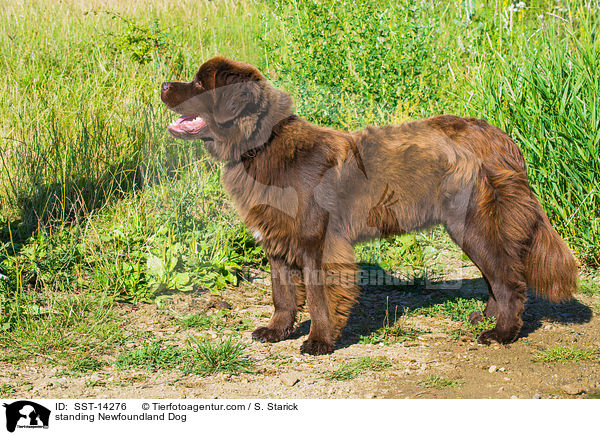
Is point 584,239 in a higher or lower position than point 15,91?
lower

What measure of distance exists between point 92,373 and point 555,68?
4.30m

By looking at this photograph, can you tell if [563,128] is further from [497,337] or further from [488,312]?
[497,337]

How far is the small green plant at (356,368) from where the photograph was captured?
10.5ft

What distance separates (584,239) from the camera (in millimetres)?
4820

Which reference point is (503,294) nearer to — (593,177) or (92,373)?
(593,177)

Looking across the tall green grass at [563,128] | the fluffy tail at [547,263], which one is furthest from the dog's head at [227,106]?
the tall green grass at [563,128]

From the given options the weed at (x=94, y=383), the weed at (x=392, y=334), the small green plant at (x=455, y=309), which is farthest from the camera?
the small green plant at (x=455, y=309)

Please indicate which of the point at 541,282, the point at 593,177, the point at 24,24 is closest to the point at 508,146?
the point at 541,282

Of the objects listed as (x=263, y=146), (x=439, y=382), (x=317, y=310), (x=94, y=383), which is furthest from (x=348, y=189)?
(x=94, y=383)

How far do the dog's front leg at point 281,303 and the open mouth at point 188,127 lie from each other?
933mm

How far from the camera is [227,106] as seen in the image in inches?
135

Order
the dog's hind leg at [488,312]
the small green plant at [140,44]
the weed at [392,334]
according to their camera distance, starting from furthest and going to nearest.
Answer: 1. the small green plant at [140,44]
2. the dog's hind leg at [488,312]
3. the weed at [392,334]

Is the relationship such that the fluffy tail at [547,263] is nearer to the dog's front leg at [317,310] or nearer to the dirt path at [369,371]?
the dirt path at [369,371]

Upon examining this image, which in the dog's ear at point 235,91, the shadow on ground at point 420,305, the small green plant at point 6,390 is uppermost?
the dog's ear at point 235,91
